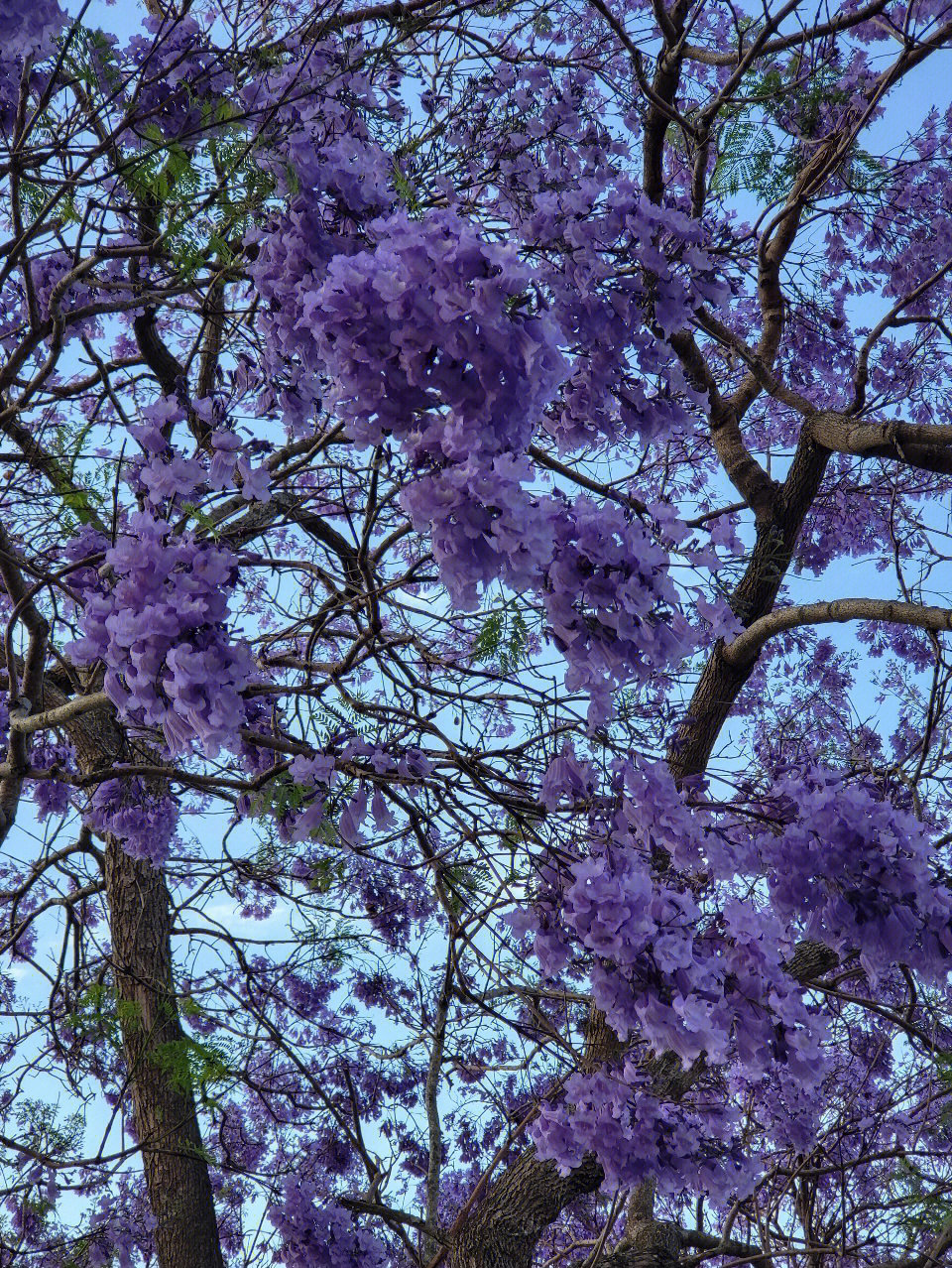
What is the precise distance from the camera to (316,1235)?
4.10m

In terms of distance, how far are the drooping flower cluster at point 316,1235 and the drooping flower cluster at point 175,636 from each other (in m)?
2.81

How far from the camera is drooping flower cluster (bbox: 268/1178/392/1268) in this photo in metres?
4.09

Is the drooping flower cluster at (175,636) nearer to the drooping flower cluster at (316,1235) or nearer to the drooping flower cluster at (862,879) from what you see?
the drooping flower cluster at (862,879)

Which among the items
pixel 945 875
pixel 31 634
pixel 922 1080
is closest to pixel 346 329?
pixel 945 875

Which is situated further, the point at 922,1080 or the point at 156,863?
the point at 922,1080

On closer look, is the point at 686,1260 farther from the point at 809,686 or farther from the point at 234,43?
the point at 234,43

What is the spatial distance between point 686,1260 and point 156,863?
2.57 metres

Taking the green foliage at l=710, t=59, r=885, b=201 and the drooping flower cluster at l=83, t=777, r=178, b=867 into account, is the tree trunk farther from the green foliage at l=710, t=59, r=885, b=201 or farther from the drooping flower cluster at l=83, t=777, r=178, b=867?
the green foliage at l=710, t=59, r=885, b=201

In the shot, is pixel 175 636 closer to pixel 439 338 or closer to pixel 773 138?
pixel 439 338

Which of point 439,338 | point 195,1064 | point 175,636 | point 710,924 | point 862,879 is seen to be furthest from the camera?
point 195,1064

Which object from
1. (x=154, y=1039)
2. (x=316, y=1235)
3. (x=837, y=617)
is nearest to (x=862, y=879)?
(x=837, y=617)

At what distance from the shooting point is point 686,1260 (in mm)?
4266

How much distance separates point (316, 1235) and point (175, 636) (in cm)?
313

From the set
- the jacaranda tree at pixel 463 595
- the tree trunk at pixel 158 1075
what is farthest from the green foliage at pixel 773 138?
the tree trunk at pixel 158 1075
